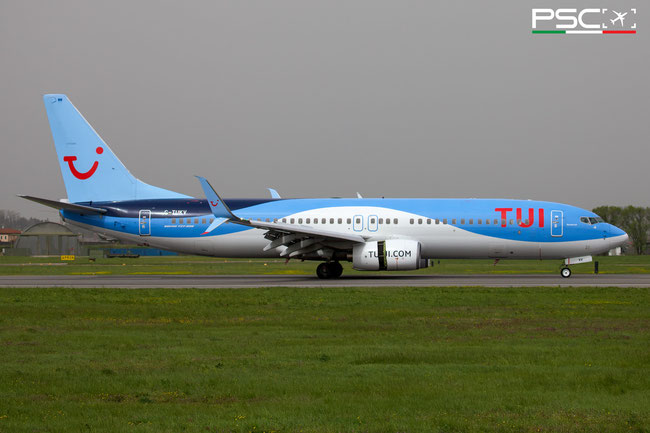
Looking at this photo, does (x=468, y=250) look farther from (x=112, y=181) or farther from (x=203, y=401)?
(x=203, y=401)

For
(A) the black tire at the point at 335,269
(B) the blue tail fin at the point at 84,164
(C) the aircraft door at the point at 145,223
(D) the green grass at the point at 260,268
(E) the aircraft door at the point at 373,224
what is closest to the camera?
(E) the aircraft door at the point at 373,224

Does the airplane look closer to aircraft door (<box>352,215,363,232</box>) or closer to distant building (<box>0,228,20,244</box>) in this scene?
aircraft door (<box>352,215,363,232</box>)

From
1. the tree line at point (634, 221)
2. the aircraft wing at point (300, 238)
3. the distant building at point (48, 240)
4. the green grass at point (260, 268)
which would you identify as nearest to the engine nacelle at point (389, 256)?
the aircraft wing at point (300, 238)

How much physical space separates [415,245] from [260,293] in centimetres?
1020

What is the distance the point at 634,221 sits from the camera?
120000 mm

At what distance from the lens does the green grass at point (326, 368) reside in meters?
8.58

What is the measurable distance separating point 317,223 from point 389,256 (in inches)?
177

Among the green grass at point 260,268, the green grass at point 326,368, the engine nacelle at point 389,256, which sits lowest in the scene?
the green grass at point 326,368

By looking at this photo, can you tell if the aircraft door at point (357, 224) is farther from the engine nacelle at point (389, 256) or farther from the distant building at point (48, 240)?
the distant building at point (48, 240)

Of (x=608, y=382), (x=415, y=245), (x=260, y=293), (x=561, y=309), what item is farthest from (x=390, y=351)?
(x=415, y=245)

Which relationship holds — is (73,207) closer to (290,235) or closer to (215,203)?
(215,203)

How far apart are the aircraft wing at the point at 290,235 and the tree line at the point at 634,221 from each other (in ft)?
299

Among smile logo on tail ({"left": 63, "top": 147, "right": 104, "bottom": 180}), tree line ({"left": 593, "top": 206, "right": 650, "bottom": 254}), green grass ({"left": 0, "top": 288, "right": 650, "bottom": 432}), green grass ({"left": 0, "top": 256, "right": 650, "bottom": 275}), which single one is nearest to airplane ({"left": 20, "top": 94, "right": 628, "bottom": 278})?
smile logo on tail ({"left": 63, "top": 147, "right": 104, "bottom": 180})

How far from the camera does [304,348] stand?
13578 mm
